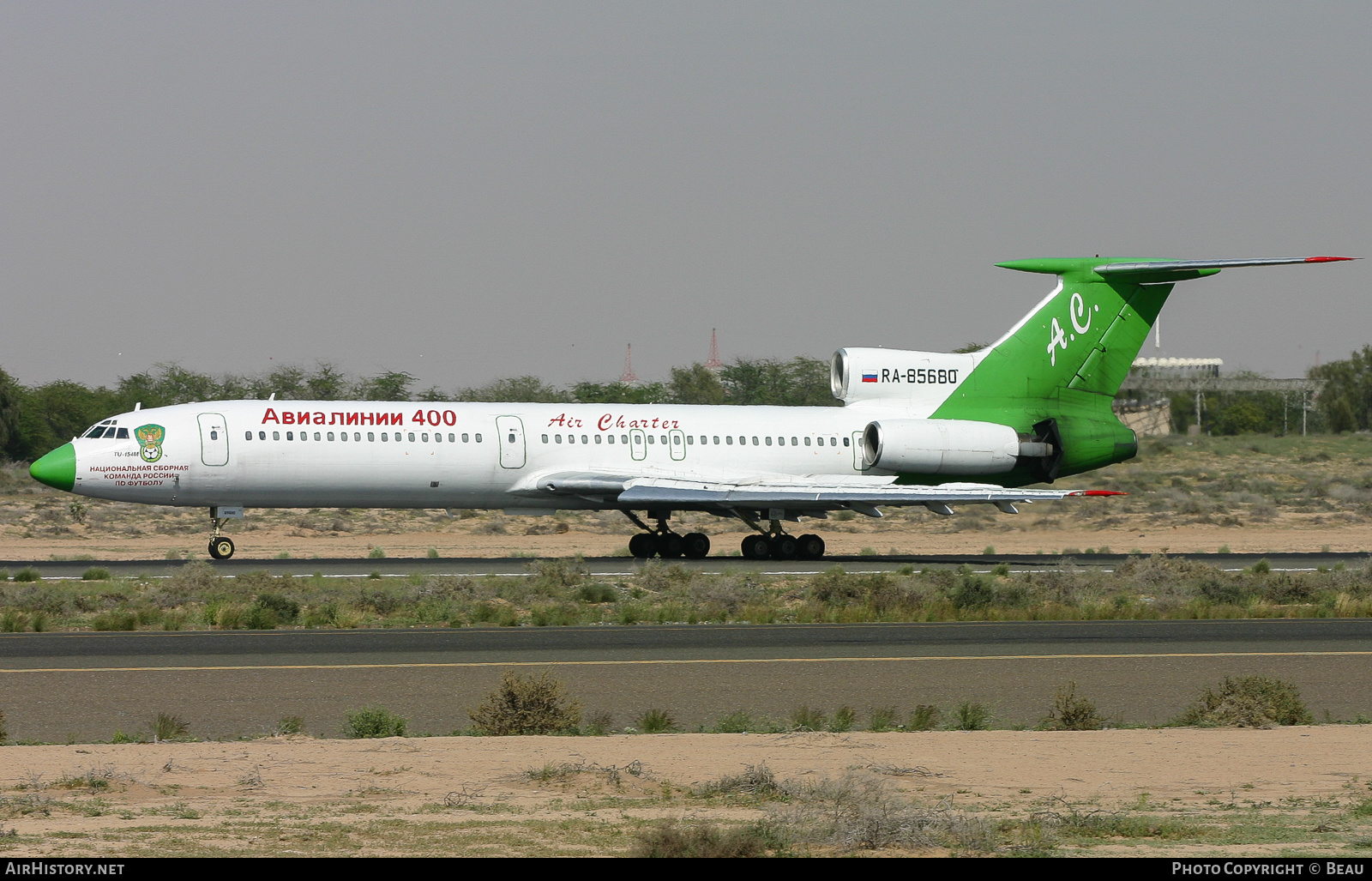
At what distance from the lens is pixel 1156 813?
949cm

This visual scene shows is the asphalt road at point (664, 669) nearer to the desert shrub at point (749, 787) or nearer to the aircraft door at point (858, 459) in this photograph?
the desert shrub at point (749, 787)

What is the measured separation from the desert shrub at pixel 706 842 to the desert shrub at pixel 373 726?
178 inches

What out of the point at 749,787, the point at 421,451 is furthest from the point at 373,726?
the point at 421,451

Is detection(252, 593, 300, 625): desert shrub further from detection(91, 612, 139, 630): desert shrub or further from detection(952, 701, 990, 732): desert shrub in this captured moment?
detection(952, 701, 990, 732): desert shrub

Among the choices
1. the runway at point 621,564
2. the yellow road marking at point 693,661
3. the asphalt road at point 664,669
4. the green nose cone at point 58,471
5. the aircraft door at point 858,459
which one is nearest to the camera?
the asphalt road at point 664,669

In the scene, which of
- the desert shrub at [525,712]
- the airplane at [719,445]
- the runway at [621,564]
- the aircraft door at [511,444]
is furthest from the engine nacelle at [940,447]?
the desert shrub at [525,712]

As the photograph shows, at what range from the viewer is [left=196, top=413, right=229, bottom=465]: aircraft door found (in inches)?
1189

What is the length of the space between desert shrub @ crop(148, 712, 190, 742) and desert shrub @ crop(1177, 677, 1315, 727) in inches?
346

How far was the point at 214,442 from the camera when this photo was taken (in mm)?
30281

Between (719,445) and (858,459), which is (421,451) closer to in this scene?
(719,445)

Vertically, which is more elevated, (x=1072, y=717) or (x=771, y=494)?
(x=771, y=494)

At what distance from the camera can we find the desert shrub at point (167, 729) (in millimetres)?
12242

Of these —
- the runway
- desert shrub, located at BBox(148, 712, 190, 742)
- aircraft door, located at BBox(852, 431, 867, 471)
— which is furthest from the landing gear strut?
desert shrub, located at BBox(148, 712, 190, 742)

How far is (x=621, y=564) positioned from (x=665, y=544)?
2249mm
